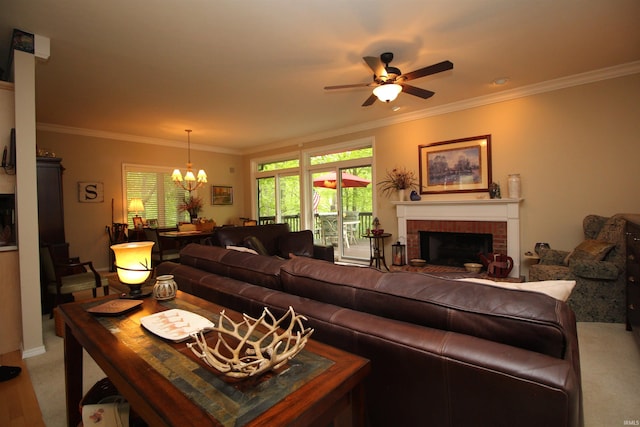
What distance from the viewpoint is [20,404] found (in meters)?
1.92

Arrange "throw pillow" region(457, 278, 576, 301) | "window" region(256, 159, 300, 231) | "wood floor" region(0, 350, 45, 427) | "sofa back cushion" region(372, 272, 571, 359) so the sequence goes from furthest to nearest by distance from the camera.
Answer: "window" region(256, 159, 300, 231)
"wood floor" region(0, 350, 45, 427)
"throw pillow" region(457, 278, 576, 301)
"sofa back cushion" region(372, 272, 571, 359)

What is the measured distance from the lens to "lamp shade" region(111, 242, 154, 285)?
1.69 metres

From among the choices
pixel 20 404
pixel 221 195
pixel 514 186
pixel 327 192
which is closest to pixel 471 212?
pixel 514 186

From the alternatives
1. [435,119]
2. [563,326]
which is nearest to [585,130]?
[435,119]

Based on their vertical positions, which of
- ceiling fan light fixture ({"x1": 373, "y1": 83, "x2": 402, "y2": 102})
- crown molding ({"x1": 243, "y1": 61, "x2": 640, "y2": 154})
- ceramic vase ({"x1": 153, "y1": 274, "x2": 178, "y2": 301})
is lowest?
ceramic vase ({"x1": 153, "y1": 274, "x2": 178, "y2": 301})

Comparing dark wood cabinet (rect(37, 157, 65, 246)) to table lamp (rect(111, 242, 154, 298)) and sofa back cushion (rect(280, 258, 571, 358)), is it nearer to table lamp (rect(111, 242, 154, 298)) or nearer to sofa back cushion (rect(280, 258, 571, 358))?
table lamp (rect(111, 242, 154, 298))

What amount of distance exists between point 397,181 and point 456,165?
3.08 ft

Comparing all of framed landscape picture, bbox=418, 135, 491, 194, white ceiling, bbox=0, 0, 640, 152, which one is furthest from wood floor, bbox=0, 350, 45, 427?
framed landscape picture, bbox=418, 135, 491, 194

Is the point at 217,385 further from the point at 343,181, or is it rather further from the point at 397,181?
the point at 343,181

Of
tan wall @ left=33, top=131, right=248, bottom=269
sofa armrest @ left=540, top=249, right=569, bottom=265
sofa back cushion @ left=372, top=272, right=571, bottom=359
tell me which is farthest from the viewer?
tan wall @ left=33, top=131, right=248, bottom=269

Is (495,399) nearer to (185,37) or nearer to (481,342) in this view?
(481,342)

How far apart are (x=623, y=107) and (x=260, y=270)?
4.48 meters

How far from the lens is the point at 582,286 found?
2922 millimetres

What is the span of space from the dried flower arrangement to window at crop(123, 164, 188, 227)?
4.51 meters
